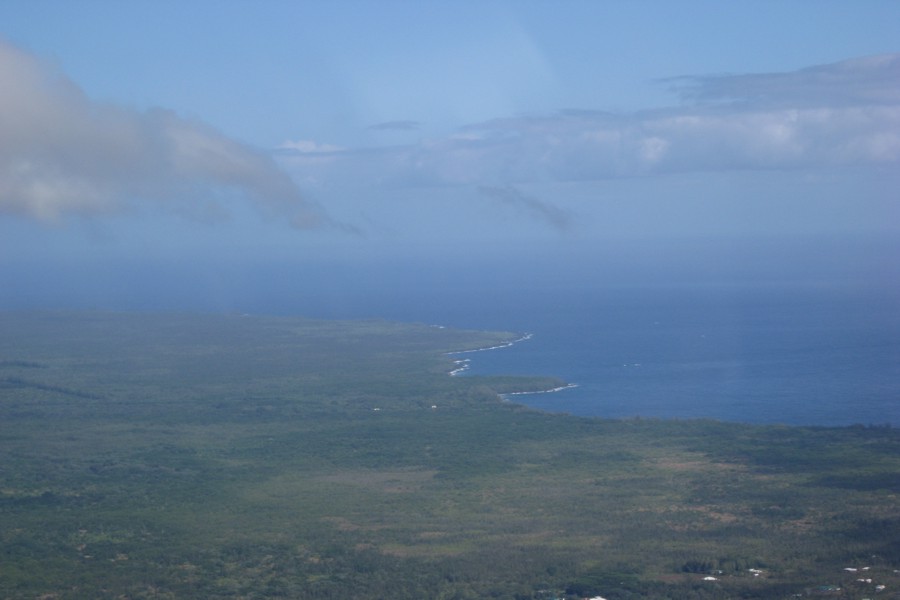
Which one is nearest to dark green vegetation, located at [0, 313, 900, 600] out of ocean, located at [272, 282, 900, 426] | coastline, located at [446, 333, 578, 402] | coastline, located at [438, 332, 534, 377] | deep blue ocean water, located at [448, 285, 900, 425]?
coastline, located at [446, 333, 578, 402]

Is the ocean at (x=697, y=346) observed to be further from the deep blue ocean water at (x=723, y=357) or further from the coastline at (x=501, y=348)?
the coastline at (x=501, y=348)

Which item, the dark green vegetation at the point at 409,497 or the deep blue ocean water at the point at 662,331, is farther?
the deep blue ocean water at the point at 662,331

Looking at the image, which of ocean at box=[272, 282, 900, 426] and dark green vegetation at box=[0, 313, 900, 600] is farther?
ocean at box=[272, 282, 900, 426]

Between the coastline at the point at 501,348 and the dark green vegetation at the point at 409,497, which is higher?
the coastline at the point at 501,348

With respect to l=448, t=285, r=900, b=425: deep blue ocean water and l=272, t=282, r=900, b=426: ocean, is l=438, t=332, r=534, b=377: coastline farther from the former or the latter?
l=448, t=285, r=900, b=425: deep blue ocean water

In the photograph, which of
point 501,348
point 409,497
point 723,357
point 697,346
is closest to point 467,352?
point 501,348

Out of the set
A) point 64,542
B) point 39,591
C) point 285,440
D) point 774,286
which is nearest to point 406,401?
point 285,440

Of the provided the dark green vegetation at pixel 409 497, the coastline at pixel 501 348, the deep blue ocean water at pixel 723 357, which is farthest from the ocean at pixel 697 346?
the dark green vegetation at pixel 409 497

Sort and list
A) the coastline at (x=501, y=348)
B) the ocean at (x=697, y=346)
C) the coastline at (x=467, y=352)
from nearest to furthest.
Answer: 1. the ocean at (x=697, y=346)
2. the coastline at (x=501, y=348)
3. the coastline at (x=467, y=352)

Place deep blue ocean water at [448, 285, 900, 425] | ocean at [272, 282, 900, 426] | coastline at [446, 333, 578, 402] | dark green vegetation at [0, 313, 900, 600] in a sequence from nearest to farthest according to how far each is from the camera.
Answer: dark green vegetation at [0, 313, 900, 600]
deep blue ocean water at [448, 285, 900, 425]
ocean at [272, 282, 900, 426]
coastline at [446, 333, 578, 402]
